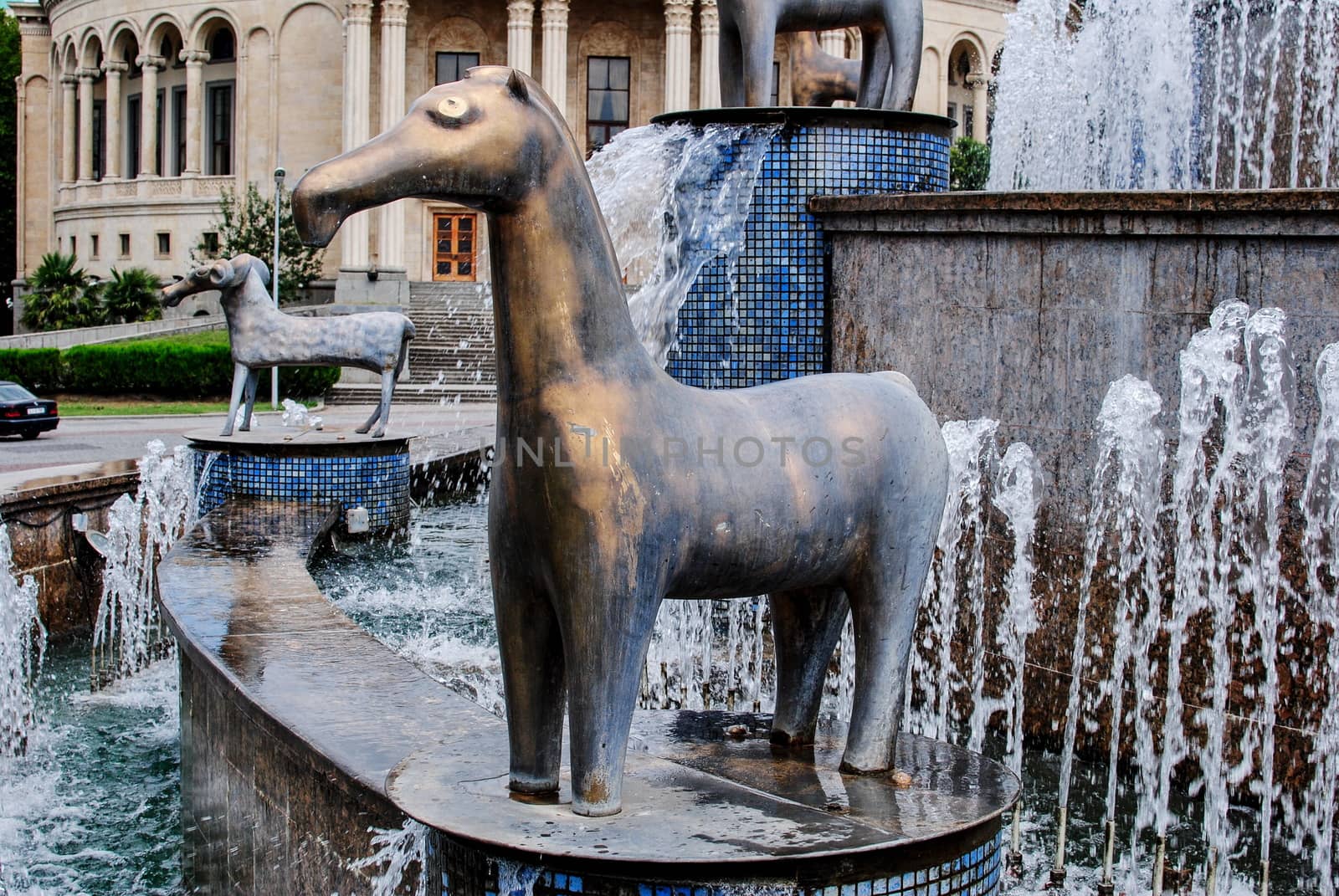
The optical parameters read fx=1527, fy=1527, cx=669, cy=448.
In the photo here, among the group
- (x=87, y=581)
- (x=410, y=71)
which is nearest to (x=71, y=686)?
(x=87, y=581)

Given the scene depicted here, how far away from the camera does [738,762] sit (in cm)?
379

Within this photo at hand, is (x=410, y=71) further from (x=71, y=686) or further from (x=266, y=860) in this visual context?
(x=266, y=860)

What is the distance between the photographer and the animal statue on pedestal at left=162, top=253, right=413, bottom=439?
12383 mm

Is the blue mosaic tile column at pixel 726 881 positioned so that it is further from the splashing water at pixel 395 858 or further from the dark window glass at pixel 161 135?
the dark window glass at pixel 161 135

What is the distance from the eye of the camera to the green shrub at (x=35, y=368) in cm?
3688

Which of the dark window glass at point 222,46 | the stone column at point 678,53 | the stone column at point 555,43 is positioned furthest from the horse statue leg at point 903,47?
the dark window glass at point 222,46

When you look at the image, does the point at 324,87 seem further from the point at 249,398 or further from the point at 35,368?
the point at 249,398

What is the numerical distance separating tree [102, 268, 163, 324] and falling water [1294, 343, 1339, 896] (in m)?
46.8

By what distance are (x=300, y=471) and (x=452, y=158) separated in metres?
9.01

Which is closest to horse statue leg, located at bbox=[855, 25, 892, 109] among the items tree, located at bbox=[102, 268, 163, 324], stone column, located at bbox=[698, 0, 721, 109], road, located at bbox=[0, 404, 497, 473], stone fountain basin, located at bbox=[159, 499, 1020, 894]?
stone fountain basin, located at bbox=[159, 499, 1020, 894]

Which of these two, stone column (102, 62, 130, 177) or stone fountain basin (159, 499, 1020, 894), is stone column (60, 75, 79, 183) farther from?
stone fountain basin (159, 499, 1020, 894)

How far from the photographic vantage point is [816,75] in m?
10.1

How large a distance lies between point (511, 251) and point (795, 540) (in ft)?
2.97

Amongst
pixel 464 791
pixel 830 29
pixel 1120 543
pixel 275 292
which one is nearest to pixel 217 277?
pixel 830 29
